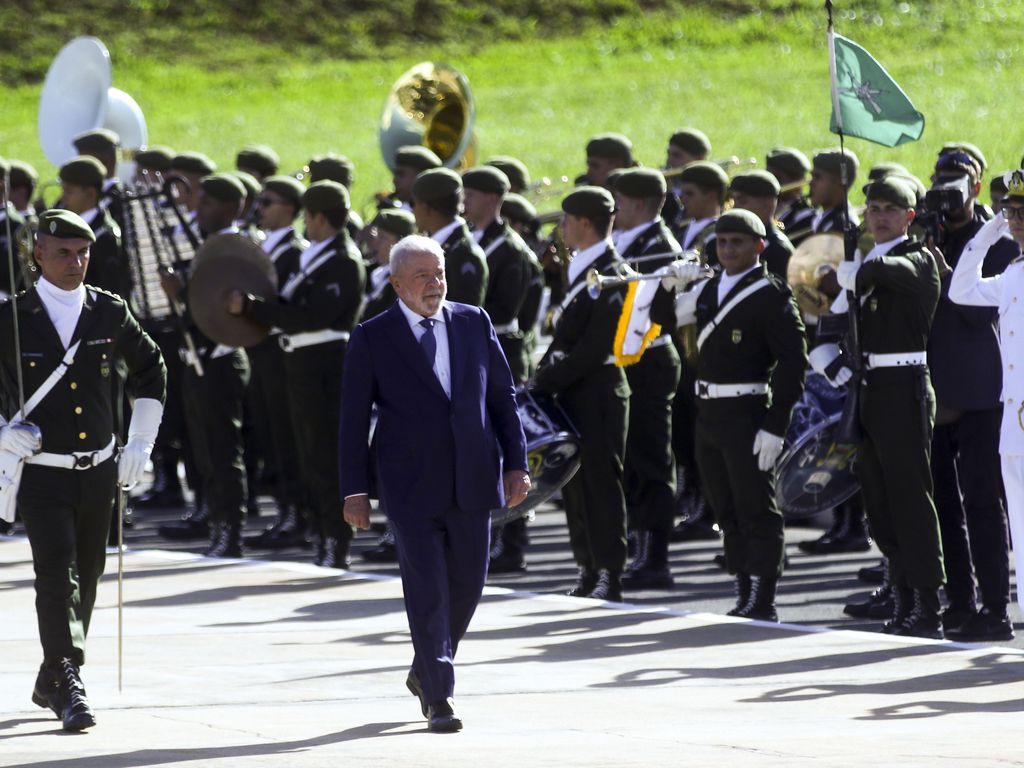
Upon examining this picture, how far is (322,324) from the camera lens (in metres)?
12.7

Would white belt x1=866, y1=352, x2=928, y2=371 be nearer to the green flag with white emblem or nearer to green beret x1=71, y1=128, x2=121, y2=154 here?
the green flag with white emblem

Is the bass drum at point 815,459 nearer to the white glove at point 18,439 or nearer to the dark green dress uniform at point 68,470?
the dark green dress uniform at point 68,470

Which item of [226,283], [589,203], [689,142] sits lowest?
[226,283]

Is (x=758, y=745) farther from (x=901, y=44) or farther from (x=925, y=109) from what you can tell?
(x=901, y=44)

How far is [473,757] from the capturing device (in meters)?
7.42

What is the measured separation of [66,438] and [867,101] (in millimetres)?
4433

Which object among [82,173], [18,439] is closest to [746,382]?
[18,439]

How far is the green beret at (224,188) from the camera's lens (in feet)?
44.3

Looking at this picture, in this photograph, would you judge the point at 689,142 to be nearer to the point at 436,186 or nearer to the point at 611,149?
the point at 611,149

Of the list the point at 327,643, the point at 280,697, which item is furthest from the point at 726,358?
the point at 280,697

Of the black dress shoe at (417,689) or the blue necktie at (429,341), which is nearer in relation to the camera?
the black dress shoe at (417,689)

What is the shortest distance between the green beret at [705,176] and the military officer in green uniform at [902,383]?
8.95 ft

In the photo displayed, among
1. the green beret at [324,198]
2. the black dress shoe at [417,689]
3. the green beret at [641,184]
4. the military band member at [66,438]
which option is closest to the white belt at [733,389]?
the green beret at [641,184]

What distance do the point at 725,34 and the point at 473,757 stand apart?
53.8 meters
